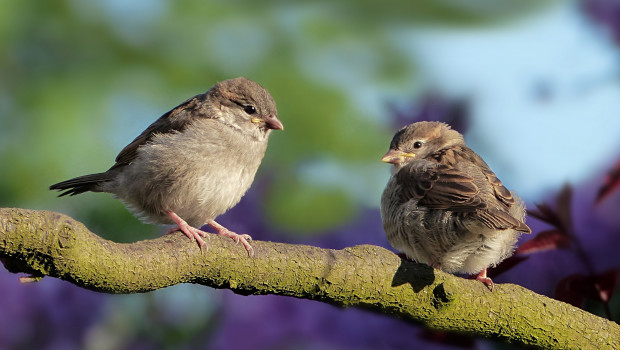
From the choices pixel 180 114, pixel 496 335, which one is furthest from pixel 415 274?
pixel 180 114

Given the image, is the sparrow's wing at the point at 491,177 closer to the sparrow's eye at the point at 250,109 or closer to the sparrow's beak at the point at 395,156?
the sparrow's beak at the point at 395,156

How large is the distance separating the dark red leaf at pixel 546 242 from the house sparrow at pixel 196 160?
110cm

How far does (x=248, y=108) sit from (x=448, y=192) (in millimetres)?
931

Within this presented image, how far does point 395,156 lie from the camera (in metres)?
3.39

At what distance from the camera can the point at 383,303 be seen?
A: 8.20ft

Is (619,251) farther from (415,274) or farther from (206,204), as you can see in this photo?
(206,204)

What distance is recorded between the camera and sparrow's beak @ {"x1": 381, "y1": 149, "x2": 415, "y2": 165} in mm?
3356

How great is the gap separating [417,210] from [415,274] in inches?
19.1

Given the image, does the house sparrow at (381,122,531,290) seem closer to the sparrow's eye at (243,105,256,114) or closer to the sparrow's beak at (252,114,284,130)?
the sparrow's beak at (252,114,284,130)

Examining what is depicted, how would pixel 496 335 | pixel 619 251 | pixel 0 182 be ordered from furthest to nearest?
1. pixel 0 182
2. pixel 619 251
3. pixel 496 335

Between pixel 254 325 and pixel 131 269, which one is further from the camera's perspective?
pixel 254 325

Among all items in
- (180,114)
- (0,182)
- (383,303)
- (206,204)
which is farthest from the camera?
(0,182)

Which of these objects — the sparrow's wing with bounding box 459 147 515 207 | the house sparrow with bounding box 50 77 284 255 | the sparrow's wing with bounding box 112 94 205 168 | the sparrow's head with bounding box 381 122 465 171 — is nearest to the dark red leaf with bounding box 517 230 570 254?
the sparrow's wing with bounding box 459 147 515 207

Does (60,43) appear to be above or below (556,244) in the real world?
above
